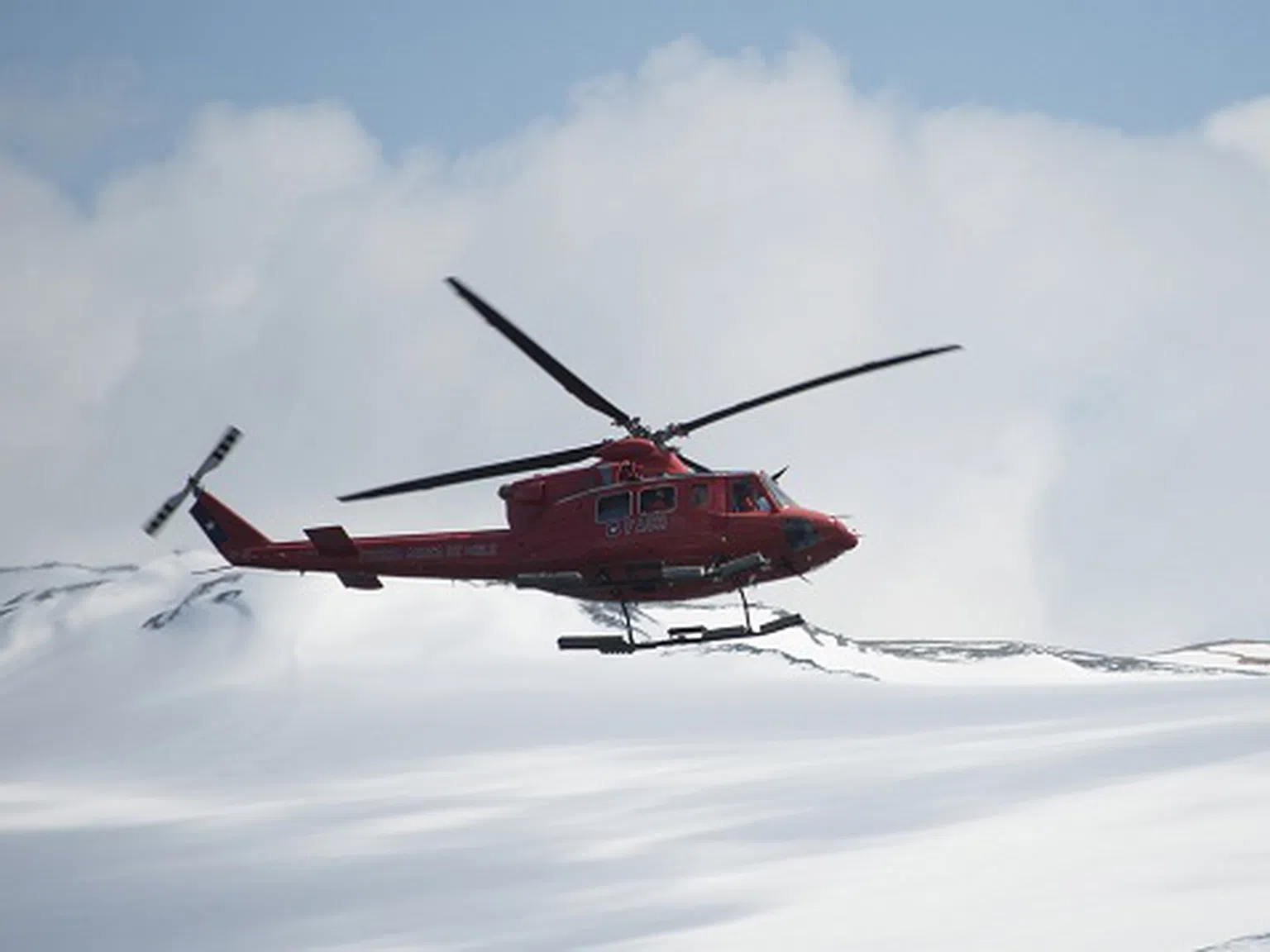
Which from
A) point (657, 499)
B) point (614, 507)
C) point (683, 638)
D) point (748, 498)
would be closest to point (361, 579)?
point (614, 507)

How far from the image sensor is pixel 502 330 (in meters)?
Result: 40.8

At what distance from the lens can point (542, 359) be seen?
41.8 meters

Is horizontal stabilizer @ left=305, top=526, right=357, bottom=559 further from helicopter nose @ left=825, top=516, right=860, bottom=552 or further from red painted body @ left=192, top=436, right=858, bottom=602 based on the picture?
helicopter nose @ left=825, top=516, right=860, bottom=552

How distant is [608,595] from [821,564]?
6.41m

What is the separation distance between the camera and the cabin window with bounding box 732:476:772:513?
144 feet

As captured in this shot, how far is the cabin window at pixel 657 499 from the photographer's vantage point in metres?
43.9

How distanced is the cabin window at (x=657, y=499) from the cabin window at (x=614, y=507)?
464mm

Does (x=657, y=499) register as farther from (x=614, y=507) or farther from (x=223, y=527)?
(x=223, y=527)

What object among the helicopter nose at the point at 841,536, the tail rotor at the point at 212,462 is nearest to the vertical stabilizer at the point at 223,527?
the tail rotor at the point at 212,462

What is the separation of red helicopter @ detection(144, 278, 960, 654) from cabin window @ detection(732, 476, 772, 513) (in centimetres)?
3

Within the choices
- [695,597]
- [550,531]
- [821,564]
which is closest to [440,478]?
[550,531]

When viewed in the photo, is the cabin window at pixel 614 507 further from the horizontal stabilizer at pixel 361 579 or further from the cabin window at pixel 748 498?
the horizontal stabilizer at pixel 361 579

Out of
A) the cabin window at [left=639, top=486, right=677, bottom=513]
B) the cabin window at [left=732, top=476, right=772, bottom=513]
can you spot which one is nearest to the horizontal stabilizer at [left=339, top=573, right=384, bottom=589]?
the cabin window at [left=639, top=486, right=677, bottom=513]

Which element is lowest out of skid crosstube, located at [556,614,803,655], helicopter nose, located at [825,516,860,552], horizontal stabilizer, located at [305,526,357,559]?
skid crosstube, located at [556,614,803,655]
